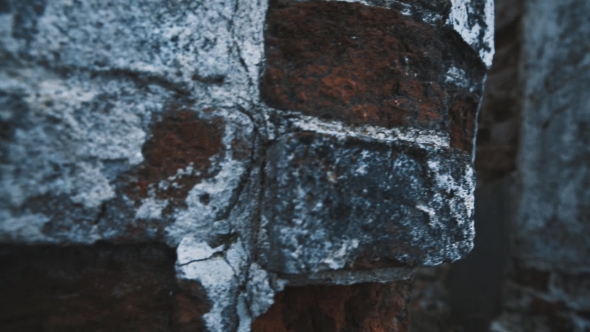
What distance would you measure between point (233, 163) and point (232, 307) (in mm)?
177

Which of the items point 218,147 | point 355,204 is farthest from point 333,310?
point 218,147

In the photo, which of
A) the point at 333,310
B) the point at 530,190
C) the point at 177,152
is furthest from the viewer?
the point at 530,190

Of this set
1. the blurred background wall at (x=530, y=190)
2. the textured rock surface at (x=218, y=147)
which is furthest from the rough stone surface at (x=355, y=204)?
the blurred background wall at (x=530, y=190)

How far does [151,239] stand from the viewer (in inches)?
19.7

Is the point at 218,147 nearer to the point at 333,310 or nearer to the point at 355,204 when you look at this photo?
the point at 355,204

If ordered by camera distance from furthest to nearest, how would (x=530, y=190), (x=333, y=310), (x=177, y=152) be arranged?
1. (x=530, y=190)
2. (x=333, y=310)
3. (x=177, y=152)

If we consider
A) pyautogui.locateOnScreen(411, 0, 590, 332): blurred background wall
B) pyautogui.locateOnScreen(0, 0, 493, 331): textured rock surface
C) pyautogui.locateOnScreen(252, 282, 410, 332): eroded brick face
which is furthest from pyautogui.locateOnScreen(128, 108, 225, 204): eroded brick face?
pyautogui.locateOnScreen(411, 0, 590, 332): blurred background wall

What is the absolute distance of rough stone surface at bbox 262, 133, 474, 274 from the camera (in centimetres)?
51

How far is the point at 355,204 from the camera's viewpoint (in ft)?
1.76

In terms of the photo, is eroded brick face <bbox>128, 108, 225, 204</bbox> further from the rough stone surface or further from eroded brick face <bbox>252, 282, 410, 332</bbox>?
eroded brick face <bbox>252, 282, 410, 332</bbox>

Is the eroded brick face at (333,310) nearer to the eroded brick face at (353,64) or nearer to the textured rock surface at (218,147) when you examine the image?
the textured rock surface at (218,147)

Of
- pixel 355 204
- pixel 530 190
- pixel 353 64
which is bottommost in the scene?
pixel 355 204

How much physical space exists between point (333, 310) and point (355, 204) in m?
0.19

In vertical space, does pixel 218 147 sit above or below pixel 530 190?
below
